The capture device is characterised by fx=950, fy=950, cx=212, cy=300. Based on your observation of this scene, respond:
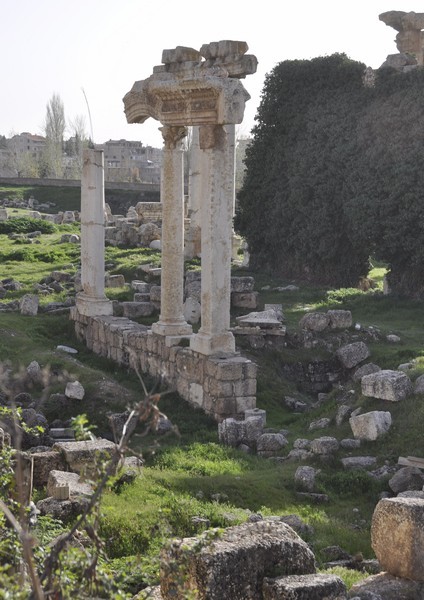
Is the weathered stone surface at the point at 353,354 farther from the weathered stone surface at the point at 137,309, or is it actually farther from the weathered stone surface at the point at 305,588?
the weathered stone surface at the point at 305,588

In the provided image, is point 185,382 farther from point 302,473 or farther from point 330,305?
point 330,305

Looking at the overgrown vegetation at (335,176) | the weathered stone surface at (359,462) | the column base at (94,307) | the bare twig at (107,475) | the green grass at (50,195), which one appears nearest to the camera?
the bare twig at (107,475)

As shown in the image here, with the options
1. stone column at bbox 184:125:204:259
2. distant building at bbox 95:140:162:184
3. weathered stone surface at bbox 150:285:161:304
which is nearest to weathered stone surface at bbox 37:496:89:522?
weathered stone surface at bbox 150:285:161:304

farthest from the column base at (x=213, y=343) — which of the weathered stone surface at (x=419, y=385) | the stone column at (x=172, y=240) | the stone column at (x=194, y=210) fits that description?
the stone column at (x=194, y=210)

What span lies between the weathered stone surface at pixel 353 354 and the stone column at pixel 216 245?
2.98 m

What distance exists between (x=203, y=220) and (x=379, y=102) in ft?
40.0

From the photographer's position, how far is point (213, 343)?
13.5 meters

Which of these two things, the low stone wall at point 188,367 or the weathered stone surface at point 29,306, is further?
the weathered stone surface at point 29,306

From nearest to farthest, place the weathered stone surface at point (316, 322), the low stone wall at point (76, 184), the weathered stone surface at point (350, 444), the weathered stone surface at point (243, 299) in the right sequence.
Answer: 1. the weathered stone surface at point (350, 444)
2. the weathered stone surface at point (316, 322)
3. the weathered stone surface at point (243, 299)
4. the low stone wall at point (76, 184)

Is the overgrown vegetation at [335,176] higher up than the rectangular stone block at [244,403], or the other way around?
the overgrown vegetation at [335,176]

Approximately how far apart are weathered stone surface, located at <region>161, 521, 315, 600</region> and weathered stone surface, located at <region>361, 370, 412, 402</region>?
5.65 meters

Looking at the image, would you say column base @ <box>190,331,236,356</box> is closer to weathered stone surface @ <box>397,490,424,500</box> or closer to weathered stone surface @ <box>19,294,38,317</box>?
weathered stone surface @ <box>397,490,424,500</box>

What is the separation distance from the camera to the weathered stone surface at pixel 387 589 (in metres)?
7.34

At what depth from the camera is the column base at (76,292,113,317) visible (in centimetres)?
1811
